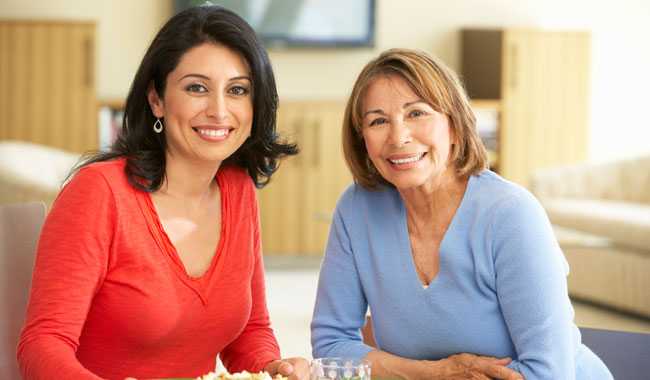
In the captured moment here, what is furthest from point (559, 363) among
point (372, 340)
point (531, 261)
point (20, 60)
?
point (20, 60)

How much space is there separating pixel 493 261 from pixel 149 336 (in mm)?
657

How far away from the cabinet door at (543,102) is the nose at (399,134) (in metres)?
5.03

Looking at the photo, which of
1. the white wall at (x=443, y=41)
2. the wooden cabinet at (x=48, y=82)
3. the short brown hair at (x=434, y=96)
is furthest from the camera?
the white wall at (x=443, y=41)

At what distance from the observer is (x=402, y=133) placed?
6.71 ft

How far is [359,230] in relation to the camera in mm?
2174

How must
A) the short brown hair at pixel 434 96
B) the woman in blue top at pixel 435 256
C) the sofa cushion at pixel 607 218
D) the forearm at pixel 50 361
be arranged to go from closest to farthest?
1. the forearm at pixel 50 361
2. the woman in blue top at pixel 435 256
3. the short brown hair at pixel 434 96
4. the sofa cushion at pixel 607 218

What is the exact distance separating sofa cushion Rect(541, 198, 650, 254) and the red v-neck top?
3.36 meters

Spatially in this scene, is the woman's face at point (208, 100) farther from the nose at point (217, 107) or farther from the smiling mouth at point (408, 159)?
the smiling mouth at point (408, 159)

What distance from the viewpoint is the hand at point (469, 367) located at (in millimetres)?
1944

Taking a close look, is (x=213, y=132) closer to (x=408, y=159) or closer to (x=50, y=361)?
(x=408, y=159)

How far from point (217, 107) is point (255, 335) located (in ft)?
1.60

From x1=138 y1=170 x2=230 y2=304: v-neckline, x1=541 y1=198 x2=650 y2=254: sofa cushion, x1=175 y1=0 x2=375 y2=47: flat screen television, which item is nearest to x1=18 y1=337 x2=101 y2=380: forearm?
x1=138 y1=170 x2=230 y2=304: v-neckline

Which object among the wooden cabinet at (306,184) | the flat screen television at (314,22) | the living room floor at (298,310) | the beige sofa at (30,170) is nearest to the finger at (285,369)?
the living room floor at (298,310)

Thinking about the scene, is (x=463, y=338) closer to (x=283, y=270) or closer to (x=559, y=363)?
(x=559, y=363)
